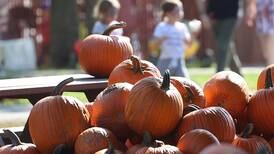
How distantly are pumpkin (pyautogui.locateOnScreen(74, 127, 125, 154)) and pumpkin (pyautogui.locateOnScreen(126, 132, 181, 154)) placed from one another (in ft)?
0.43

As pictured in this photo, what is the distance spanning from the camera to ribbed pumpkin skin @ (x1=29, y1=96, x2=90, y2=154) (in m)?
3.70

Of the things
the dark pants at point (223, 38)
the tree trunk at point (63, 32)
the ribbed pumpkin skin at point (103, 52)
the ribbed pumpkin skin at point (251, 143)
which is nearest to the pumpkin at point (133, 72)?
the ribbed pumpkin skin at point (251, 143)

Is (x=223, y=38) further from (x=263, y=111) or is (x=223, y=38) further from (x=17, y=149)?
(x=17, y=149)

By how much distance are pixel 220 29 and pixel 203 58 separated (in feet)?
24.6

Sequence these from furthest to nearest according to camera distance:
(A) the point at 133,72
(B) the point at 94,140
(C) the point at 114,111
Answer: (A) the point at 133,72
(C) the point at 114,111
(B) the point at 94,140

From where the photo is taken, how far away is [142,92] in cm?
360

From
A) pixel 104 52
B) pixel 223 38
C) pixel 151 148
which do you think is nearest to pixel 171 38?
pixel 223 38

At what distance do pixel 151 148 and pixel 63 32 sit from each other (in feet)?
50.8

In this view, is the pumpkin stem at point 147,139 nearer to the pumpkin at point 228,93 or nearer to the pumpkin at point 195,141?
the pumpkin at point 195,141

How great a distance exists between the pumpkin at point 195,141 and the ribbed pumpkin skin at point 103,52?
177 cm

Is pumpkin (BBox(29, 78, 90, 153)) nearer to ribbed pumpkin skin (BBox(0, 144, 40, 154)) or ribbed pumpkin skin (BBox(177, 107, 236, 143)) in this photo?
ribbed pumpkin skin (BBox(0, 144, 40, 154))

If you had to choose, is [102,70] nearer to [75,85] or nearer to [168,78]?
[75,85]

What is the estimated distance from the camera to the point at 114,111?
3818 mm

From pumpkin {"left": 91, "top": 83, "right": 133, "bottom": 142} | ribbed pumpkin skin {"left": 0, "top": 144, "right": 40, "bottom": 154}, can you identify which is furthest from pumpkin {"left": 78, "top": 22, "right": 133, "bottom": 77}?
ribbed pumpkin skin {"left": 0, "top": 144, "right": 40, "bottom": 154}
